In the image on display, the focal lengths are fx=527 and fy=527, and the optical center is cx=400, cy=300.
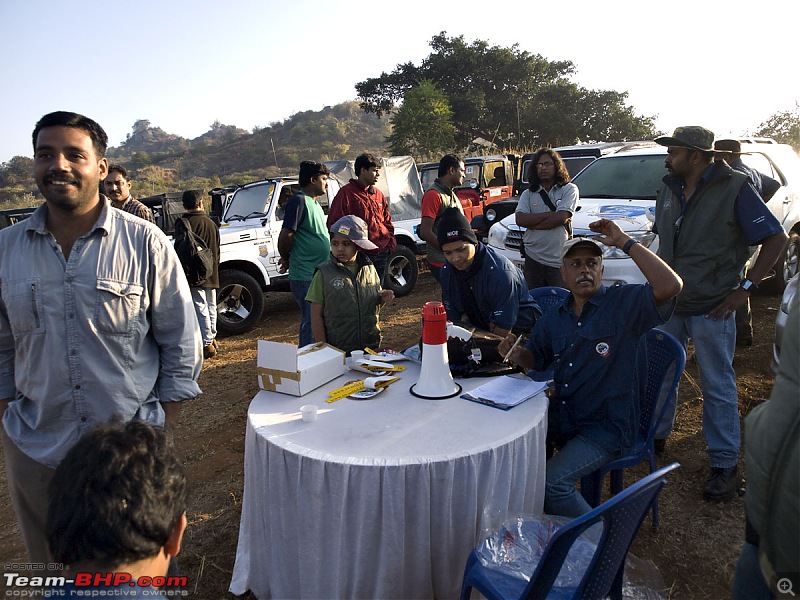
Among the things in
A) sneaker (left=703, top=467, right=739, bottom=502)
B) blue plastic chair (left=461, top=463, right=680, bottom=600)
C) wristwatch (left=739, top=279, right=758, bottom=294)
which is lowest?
sneaker (left=703, top=467, right=739, bottom=502)

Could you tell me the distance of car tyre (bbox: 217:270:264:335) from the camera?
6855 millimetres

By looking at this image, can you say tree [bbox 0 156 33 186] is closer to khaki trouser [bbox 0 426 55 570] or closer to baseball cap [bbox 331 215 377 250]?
baseball cap [bbox 331 215 377 250]

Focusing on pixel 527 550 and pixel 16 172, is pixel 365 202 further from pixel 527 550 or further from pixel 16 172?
pixel 16 172

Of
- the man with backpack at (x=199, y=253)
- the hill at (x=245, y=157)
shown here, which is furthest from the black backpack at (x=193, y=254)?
the hill at (x=245, y=157)

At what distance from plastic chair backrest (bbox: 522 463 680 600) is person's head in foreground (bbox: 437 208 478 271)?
1686mm

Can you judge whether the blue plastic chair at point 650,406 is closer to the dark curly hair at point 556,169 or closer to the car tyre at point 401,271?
the dark curly hair at point 556,169

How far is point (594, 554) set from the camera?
1.63m

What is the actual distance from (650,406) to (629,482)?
0.77 metres

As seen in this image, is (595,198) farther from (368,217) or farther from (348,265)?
(348,265)

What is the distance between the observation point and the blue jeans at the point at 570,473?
2.29 meters

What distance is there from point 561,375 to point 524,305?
0.77 m

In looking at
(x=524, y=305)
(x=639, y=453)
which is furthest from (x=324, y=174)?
(x=639, y=453)

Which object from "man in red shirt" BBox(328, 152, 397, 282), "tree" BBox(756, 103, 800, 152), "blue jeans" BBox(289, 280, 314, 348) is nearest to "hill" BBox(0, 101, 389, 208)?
"tree" BBox(756, 103, 800, 152)

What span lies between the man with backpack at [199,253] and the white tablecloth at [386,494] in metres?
3.66
